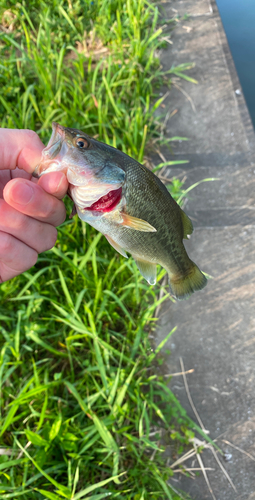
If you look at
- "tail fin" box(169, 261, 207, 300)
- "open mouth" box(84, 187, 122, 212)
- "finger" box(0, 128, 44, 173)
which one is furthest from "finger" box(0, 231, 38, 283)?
"tail fin" box(169, 261, 207, 300)

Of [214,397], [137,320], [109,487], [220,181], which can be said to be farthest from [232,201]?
[109,487]

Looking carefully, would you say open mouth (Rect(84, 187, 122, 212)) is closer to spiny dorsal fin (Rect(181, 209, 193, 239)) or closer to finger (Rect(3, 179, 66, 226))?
finger (Rect(3, 179, 66, 226))

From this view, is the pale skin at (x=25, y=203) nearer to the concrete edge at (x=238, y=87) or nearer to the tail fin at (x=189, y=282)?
the tail fin at (x=189, y=282)

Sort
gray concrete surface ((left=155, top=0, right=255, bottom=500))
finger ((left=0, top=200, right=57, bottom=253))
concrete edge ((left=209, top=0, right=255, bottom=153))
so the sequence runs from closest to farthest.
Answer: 1. finger ((left=0, top=200, right=57, bottom=253))
2. gray concrete surface ((left=155, top=0, right=255, bottom=500))
3. concrete edge ((left=209, top=0, right=255, bottom=153))

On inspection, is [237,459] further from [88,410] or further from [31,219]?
[31,219]

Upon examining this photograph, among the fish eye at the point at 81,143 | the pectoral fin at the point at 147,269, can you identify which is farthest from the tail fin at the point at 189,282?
the fish eye at the point at 81,143

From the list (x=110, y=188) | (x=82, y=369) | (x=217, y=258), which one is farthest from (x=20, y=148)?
(x=217, y=258)
